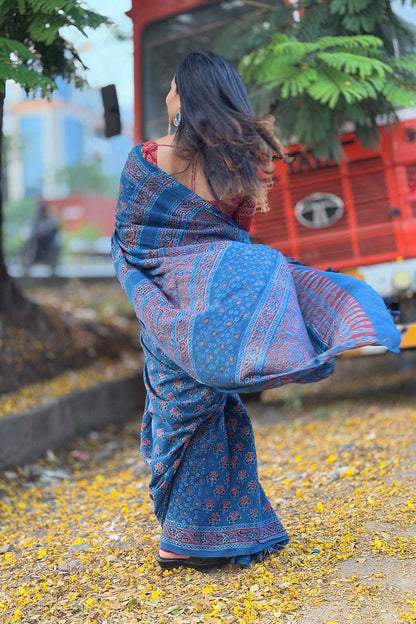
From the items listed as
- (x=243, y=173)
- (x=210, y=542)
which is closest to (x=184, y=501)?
(x=210, y=542)

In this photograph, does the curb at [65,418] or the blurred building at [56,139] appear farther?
the blurred building at [56,139]

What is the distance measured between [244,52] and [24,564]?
11.8 feet

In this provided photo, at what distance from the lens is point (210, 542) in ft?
9.40

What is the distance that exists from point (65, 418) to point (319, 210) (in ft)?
8.19

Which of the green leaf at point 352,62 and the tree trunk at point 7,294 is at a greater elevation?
the green leaf at point 352,62

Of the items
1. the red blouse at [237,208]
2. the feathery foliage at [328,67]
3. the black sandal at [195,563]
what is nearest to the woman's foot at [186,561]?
the black sandal at [195,563]

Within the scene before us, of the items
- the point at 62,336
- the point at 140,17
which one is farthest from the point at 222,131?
the point at 62,336

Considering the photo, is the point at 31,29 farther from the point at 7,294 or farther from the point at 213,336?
the point at 7,294

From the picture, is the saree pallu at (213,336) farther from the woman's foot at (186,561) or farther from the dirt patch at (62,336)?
the dirt patch at (62,336)

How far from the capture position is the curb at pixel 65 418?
16.3ft

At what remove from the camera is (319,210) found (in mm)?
5773

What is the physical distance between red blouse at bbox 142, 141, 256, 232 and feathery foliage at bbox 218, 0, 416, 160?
5.47 feet

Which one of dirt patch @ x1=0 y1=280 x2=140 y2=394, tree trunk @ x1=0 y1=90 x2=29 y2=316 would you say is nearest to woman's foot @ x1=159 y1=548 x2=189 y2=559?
dirt patch @ x1=0 y1=280 x2=140 y2=394

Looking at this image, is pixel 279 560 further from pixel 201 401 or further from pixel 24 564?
pixel 24 564
